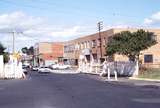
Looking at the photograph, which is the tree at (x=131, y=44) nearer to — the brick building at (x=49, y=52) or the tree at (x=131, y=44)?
the tree at (x=131, y=44)

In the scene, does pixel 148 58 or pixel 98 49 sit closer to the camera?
pixel 148 58

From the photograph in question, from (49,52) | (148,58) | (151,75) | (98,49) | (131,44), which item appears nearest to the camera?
(151,75)

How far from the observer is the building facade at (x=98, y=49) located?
274 ft

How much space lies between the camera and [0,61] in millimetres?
52625

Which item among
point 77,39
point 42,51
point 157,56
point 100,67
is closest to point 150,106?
point 100,67

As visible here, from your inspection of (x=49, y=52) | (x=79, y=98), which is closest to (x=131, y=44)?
(x=79, y=98)

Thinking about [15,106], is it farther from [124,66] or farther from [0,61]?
[124,66]

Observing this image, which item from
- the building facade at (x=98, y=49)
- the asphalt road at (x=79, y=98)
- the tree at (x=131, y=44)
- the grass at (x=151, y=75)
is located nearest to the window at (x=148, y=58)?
the building facade at (x=98, y=49)

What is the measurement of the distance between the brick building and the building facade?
18075mm

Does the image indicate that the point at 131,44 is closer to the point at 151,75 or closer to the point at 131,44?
the point at 131,44

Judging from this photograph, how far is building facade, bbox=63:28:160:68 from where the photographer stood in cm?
8356

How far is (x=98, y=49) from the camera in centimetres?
9506

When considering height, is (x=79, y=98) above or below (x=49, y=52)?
below

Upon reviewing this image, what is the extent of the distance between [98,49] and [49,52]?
6102 cm
